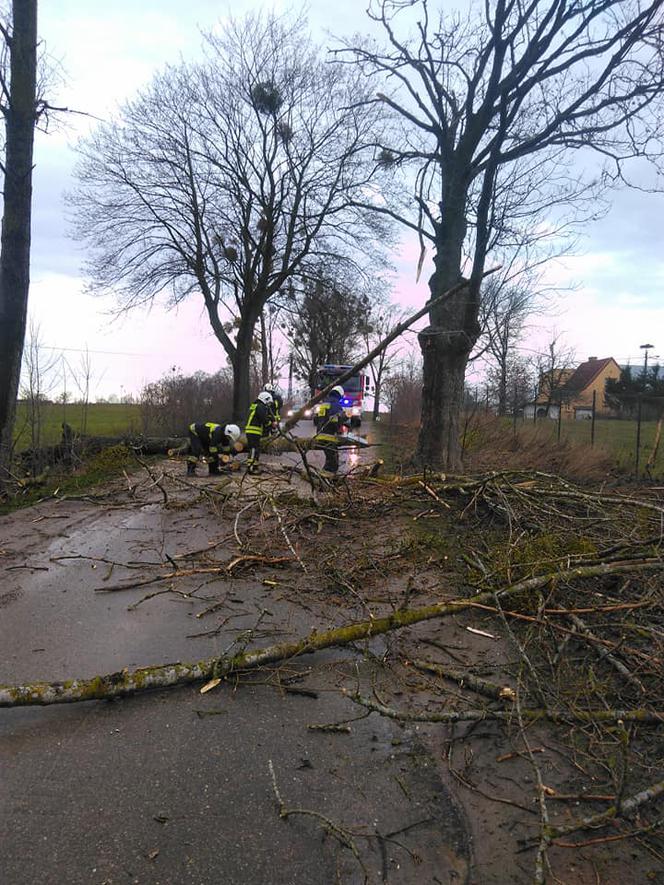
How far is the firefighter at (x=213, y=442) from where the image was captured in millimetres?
9438

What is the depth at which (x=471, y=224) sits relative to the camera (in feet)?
33.6

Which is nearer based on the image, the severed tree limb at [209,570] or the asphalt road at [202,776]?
the asphalt road at [202,776]

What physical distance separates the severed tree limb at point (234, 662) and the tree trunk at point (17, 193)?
5.94 metres

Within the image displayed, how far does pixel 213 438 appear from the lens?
9508mm

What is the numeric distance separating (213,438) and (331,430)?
2098mm

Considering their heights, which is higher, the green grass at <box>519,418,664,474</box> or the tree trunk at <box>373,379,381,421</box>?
the tree trunk at <box>373,379,381,421</box>

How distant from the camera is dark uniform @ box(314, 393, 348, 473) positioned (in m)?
8.66

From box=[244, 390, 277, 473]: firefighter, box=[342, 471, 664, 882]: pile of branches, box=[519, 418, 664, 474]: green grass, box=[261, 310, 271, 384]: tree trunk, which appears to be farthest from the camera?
box=[261, 310, 271, 384]: tree trunk

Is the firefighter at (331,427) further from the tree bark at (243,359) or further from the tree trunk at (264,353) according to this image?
the tree trunk at (264,353)

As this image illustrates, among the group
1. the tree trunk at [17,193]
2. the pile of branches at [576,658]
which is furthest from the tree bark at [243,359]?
the pile of branches at [576,658]

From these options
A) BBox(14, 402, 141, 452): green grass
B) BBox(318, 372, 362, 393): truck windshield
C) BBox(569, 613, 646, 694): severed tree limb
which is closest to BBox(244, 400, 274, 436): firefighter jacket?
BBox(14, 402, 141, 452): green grass

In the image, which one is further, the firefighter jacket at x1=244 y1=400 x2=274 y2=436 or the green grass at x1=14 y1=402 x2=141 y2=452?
the firefighter jacket at x1=244 y1=400 x2=274 y2=436

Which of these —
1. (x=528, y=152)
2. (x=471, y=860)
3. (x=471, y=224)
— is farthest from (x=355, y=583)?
(x=528, y=152)

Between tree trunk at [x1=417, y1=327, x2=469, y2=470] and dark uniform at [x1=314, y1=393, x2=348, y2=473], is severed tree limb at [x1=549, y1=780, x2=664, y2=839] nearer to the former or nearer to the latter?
dark uniform at [x1=314, y1=393, x2=348, y2=473]
